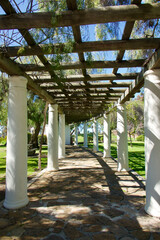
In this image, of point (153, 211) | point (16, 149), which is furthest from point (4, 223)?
point (153, 211)

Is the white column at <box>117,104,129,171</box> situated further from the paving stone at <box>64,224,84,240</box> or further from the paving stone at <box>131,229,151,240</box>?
the paving stone at <box>64,224,84,240</box>

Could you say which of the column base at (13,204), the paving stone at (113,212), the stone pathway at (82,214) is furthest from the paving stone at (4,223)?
the paving stone at (113,212)

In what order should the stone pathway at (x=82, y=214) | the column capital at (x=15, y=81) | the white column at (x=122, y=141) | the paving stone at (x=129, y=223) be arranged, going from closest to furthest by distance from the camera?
the stone pathway at (x=82, y=214), the paving stone at (x=129, y=223), the column capital at (x=15, y=81), the white column at (x=122, y=141)

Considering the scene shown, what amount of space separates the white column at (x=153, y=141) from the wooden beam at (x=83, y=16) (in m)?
1.37

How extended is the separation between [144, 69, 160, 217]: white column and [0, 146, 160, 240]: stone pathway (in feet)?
0.94

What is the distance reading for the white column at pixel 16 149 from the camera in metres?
3.61

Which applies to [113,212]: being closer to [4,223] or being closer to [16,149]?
[4,223]

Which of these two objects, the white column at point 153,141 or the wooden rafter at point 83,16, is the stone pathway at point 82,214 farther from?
the wooden rafter at point 83,16

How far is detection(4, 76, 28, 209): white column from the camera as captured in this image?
11.8 ft

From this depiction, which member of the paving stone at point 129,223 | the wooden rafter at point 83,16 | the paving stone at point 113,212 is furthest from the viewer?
the paving stone at point 113,212

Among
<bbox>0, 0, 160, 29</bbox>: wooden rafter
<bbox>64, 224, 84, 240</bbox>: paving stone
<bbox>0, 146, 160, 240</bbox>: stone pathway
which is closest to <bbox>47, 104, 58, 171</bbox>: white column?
<bbox>0, 146, 160, 240</bbox>: stone pathway

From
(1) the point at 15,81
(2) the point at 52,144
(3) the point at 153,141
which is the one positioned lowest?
(2) the point at 52,144

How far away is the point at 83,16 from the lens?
7.38ft

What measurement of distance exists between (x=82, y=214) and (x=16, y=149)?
71.2 inches
